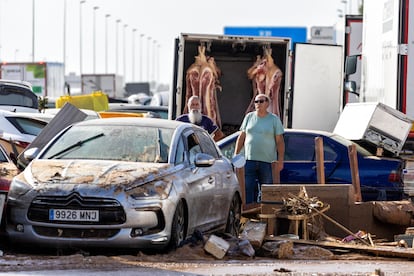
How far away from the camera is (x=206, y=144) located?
15000 mm

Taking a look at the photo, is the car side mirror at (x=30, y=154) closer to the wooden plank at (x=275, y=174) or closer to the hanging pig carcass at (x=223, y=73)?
the wooden plank at (x=275, y=174)

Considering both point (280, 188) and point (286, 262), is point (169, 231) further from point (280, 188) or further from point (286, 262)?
point (280, 188)

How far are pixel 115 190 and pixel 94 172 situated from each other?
48 cm

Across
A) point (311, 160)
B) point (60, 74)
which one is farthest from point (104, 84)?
point (311, 160)

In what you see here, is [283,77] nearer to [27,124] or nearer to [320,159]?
[27,124]

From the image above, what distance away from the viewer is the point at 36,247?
41.8ft

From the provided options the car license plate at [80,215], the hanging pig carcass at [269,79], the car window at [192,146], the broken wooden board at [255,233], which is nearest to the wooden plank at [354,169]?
the broken wooden board at [255,233]

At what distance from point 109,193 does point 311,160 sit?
5.85 meters

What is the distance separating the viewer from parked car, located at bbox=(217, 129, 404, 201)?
17438 millimetres

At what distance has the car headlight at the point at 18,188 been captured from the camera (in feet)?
41.4

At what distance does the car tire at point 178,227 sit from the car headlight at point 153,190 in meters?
0.23

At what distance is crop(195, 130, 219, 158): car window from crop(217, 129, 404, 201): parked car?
2572mm

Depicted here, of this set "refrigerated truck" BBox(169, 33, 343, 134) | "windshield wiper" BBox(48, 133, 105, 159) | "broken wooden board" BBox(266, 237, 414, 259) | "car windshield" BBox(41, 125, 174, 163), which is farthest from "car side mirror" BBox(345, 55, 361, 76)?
"windshield wiper" BBox(48, 133, 105, 159)

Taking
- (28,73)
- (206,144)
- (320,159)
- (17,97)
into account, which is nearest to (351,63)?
(320,159)
